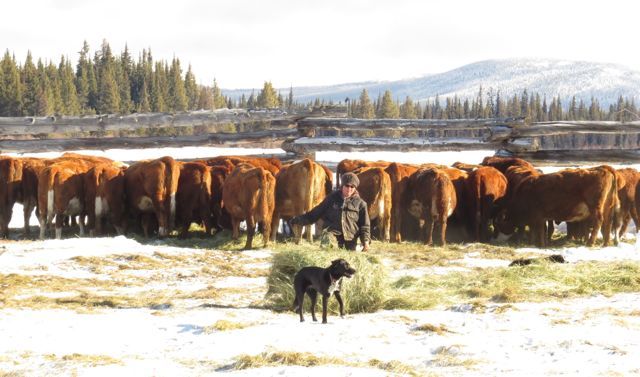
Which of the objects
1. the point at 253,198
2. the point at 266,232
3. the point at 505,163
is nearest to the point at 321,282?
the point at 266,232

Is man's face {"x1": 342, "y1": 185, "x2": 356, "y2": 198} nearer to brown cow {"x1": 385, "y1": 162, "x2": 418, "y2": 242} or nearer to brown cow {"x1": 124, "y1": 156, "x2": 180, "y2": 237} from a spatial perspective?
brown cow {"x1": 385, "y1": 162, "x2": 418, "y2": 242}

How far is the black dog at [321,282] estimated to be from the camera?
8.21m

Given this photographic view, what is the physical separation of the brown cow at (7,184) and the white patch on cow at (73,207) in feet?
4.51

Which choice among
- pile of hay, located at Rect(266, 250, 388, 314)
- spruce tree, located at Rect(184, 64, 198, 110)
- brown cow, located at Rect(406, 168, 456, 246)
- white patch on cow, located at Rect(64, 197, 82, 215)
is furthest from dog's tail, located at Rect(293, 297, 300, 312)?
spruce tree, located at Rect(184, 64, 198, 110)

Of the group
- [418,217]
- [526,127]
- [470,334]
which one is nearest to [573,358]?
[470,334]

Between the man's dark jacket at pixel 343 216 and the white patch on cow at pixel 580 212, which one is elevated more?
the man's dark jacket at pixel 343 216

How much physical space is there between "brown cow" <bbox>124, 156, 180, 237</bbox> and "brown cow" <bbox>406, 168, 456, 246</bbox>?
4.89 metres

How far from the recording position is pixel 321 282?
831cm

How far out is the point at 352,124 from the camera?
23.8 meters

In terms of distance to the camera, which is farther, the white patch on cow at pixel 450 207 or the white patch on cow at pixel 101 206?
the white patch on cow at pixel 450 207

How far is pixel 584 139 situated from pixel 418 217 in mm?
124752

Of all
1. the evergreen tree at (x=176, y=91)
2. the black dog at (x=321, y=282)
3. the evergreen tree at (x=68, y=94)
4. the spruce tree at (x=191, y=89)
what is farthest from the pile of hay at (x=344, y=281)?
the spruce tree at (x=191, y=89)

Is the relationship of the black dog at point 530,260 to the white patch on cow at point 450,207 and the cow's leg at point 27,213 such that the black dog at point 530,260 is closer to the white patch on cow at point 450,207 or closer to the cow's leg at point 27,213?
the white patch on cow at point 450,207

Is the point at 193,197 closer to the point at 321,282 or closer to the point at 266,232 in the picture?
the point at 266,232
